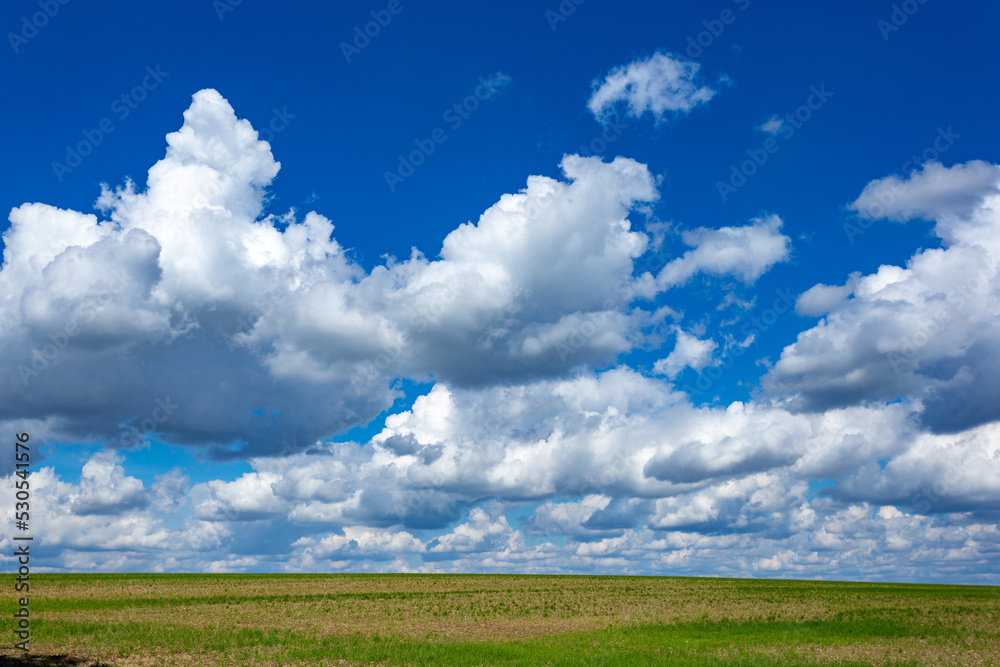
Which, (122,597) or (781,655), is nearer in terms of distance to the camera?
(781,655)

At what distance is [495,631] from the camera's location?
43000mm

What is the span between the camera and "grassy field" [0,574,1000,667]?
32.9m

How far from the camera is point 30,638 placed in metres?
35.9

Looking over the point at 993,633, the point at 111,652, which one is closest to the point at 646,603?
the point at 993,633

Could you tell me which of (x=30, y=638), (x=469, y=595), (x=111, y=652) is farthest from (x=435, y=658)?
(x=469, y=595)

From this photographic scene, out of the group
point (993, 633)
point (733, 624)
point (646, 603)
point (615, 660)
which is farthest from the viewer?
point (646, 603)

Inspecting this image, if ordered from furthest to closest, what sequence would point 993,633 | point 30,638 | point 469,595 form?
point 469,595 < point 993,633 < point 30,638

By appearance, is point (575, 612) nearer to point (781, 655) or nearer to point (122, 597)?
point (781, 655)

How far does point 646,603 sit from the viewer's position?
200ft

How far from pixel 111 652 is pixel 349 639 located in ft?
40.3

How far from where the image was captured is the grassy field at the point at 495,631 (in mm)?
32875

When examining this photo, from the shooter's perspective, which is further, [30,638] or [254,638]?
[254,638]

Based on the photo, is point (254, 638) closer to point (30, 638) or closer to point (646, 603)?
point (30, 638)

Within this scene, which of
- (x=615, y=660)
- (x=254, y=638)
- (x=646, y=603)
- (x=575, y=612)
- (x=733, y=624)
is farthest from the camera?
(x=646, y=603)
